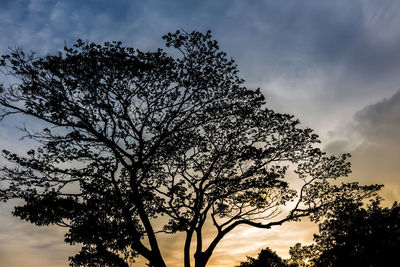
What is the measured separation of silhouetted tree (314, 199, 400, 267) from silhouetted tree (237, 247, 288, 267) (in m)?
37.6

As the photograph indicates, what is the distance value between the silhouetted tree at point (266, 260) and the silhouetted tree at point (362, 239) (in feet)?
123

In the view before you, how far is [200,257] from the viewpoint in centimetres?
1792

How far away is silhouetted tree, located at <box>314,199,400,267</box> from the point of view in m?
13.2

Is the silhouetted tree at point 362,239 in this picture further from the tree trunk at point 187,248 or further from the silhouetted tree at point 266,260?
the silhouetted tree at point 266,260

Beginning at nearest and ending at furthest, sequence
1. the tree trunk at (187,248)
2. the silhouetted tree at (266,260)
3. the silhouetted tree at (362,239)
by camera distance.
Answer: the silhouetted tree at (362,239) → the tree trunk at (187,248) → the silhouetted tree at (266,260)

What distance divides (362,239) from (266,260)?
41560 millimetres

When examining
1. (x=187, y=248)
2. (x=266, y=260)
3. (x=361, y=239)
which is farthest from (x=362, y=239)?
(x=266, y=260)

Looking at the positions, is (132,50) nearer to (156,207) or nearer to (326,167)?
(156,207)

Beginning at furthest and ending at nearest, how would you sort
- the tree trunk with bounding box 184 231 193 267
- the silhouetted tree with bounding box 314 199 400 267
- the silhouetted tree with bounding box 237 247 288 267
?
1. the silhouetted tree with bounding box 237 247 288 267
2. the tree trunk with bounding box 184 231 193 267
3. the silhouetted tree with bounding box 314 199 400 267

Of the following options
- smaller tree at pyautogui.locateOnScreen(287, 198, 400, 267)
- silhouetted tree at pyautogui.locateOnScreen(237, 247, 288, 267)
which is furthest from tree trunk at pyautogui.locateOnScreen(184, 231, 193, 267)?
silhouetted tree at pyautogui.locateOnScreen(237, 247, 288, 267)

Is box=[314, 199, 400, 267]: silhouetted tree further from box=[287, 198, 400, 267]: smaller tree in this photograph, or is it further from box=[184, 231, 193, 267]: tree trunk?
box=[184, 231, 193, 267]: tree trunk

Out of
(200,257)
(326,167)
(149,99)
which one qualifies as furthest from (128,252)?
(326,167)

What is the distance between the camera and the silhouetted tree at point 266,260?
51156 mm

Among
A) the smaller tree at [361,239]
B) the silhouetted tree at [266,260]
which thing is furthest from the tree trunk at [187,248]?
the silhouetted tree at [266,260]
